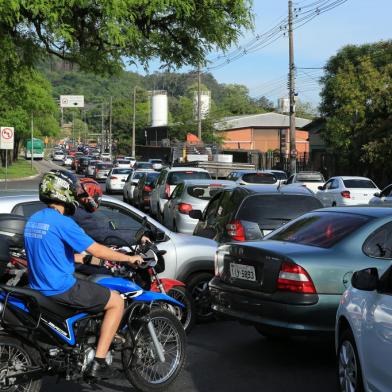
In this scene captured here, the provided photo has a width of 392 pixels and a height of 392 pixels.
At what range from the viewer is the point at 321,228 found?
6695mm

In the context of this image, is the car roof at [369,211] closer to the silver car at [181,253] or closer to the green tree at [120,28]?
the silver car at [181,253]

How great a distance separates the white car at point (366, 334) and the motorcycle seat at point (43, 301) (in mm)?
1981

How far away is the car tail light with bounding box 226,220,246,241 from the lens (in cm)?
897

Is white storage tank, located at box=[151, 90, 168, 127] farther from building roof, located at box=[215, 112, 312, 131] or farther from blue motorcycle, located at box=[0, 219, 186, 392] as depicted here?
blue motorcycle, located at box=[0, 219, 186, 392]

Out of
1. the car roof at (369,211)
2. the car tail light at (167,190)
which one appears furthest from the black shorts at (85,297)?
the car tail light at (167,190)

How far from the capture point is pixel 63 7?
11.4m

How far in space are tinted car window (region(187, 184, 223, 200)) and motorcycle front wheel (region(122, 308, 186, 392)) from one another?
10347mm

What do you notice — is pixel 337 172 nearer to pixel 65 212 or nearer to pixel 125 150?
pixel 65 212

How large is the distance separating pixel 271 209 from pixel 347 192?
53.8 ft

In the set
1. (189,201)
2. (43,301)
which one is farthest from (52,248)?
(189,201)

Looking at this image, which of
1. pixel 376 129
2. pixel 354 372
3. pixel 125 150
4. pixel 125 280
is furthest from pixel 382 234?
pixel 125 150

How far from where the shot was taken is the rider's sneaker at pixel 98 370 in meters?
4.93

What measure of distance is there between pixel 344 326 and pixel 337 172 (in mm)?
39176

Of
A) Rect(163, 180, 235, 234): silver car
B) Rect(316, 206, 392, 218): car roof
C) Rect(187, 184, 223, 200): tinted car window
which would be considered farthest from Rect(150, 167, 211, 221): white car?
Rect(316, 206, 392, 218): car roof
